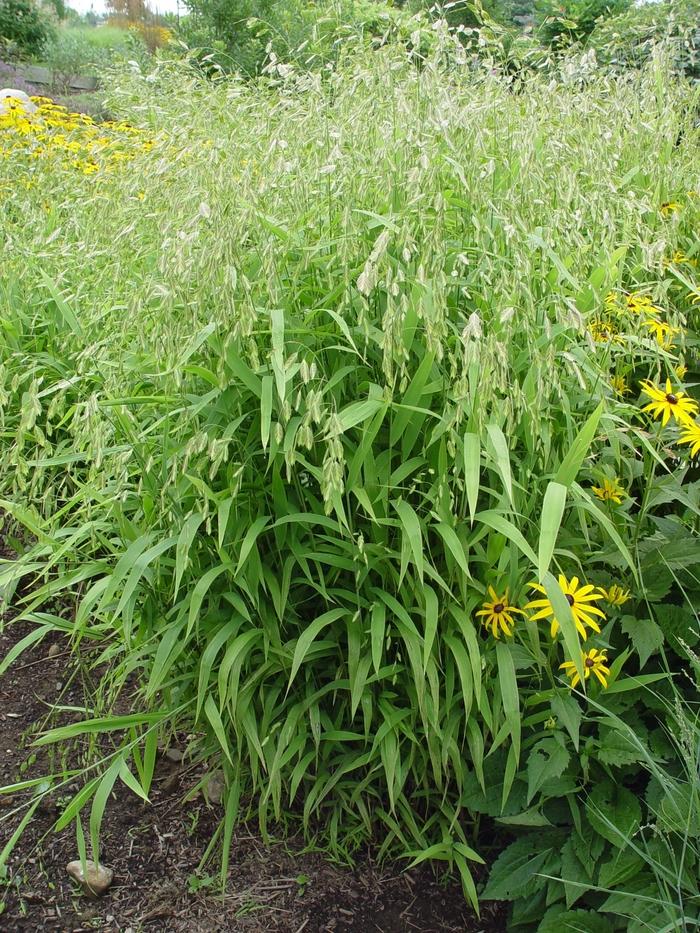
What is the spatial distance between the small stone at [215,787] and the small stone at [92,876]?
265 mm

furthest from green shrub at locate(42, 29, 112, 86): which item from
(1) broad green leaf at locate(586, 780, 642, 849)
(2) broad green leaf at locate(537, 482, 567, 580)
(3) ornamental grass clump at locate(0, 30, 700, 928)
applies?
(1) broad green leaf at locate(586, 780, 642, 849)

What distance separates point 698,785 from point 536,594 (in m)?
0.48

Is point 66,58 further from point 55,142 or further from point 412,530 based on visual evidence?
point 412,530

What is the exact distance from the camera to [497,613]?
1644 mm

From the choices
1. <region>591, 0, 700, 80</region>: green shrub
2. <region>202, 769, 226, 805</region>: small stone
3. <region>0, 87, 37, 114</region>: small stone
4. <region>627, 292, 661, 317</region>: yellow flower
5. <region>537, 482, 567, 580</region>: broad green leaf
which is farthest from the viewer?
<region>0, 87, 37, 114</region>: small stone

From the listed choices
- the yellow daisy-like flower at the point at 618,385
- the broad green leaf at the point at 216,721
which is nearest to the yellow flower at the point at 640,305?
the yellow daisy-like flower at the point at 618,385

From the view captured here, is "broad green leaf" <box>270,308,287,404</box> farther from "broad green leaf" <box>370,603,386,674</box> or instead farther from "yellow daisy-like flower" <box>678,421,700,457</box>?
"yellow daisy-like flower" <box>678,421,700,457</box>

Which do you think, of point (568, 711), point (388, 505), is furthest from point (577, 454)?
point (568, 711)

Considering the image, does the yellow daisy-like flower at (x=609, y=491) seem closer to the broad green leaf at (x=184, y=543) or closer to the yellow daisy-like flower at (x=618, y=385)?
the yellow daisy-like flower at (x=618, y=385)

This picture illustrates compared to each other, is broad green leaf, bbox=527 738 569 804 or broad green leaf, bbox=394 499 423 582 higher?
broad green leaf, bbox=394 499 423 582

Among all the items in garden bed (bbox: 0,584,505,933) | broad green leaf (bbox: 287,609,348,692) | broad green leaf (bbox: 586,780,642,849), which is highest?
broad green leaf (bbox: 287,609,348,692)

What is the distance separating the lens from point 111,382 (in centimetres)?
175

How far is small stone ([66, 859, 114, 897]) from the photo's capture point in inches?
69.0

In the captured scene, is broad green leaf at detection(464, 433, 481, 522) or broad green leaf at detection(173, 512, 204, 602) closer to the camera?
broad green leaf at detection(464, 433, 481, 522)
